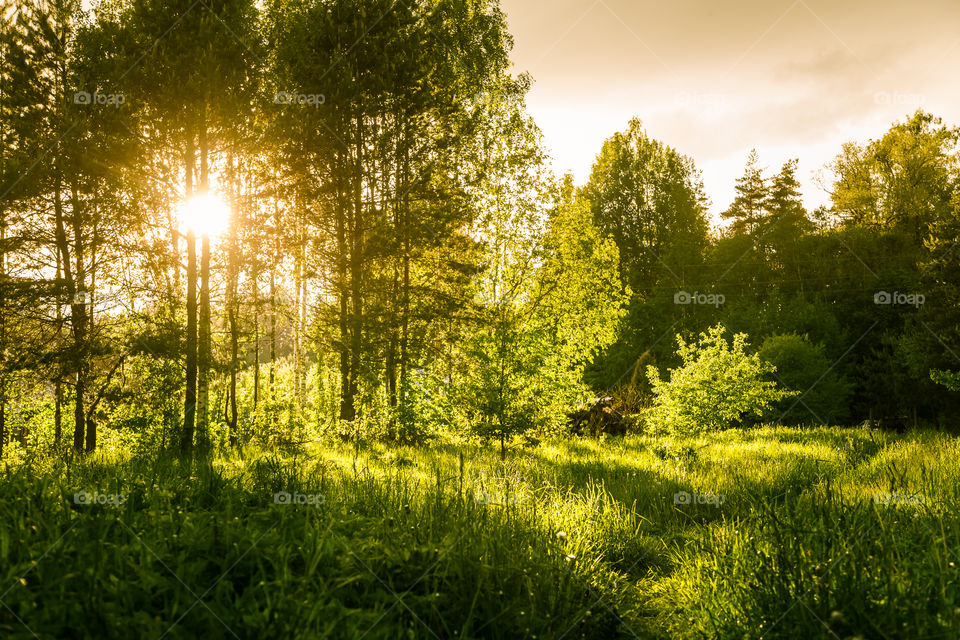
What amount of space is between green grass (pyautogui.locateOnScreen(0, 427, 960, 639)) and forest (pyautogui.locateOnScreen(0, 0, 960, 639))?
26 millimetres

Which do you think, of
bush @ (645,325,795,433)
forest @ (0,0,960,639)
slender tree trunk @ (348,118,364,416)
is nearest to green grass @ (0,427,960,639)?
forest @ (0,0,960,639)

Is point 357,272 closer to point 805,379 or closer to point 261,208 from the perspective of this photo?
point 261,208

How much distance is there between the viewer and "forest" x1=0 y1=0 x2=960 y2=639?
2748mm

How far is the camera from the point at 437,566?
302cm

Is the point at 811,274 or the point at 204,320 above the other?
the point at 811,274

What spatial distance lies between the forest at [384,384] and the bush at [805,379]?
159 mm

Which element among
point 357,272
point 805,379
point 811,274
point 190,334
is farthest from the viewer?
point 811,274

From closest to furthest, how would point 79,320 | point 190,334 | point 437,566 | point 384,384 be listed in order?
point 437,566
point 190,334
point 79,320
point 384,384

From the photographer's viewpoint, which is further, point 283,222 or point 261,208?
point 283,222

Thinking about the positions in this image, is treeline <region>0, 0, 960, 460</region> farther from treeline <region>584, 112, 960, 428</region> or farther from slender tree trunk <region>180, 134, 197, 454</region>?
treeline <region>584, 112, 960, 428</region>

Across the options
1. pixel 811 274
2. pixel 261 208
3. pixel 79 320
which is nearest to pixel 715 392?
pixel 261 208

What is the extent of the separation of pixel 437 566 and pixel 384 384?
11.9m

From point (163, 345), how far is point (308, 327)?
436 cm

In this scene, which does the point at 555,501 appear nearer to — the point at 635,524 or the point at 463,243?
the point at 635,524
